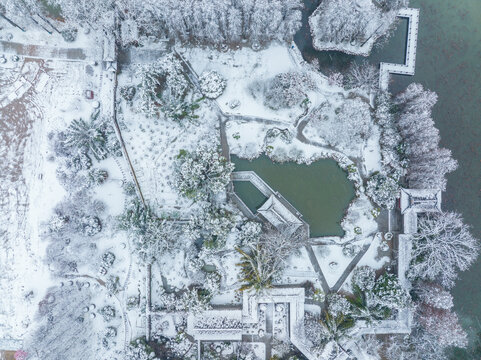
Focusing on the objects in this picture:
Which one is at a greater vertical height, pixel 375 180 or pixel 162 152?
pixel 162 152

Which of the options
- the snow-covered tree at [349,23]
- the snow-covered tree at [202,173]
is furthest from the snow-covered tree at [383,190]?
the snow-covered tree at [202,173]

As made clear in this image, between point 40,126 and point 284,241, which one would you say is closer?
point 284,241

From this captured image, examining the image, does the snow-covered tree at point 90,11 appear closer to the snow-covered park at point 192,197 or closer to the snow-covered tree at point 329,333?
the snow-covered park at point 192,197

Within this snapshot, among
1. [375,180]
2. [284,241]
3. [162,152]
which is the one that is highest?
[162,152]

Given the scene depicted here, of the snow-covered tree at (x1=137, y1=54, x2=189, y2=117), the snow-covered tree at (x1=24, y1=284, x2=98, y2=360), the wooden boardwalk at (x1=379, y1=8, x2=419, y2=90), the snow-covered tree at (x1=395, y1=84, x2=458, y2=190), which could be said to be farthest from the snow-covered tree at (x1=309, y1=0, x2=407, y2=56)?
the snow-covered tree at (x1=24, y1=284, x2=98, y2=360)

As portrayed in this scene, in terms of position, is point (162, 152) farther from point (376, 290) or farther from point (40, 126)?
point (376, 290)

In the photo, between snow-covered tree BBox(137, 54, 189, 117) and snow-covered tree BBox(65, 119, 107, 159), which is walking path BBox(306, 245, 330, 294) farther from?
snow-covered tree BBox(65, 119, 107, 159)

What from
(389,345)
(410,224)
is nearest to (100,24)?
(410,224)
